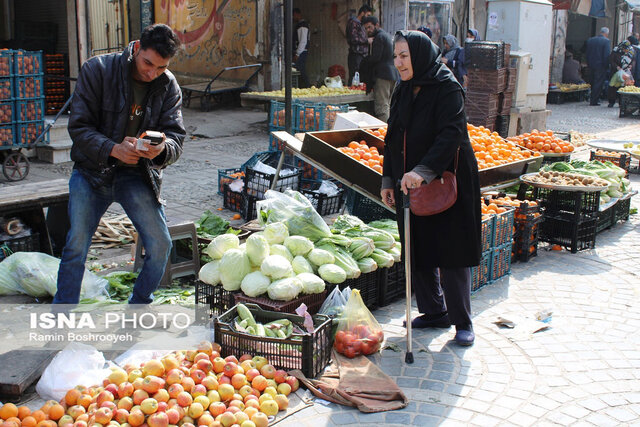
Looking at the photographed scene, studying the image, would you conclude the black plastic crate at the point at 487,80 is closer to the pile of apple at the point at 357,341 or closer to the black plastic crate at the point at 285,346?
the pile of apple at the point at 357,341

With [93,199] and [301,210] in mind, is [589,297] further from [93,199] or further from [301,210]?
[93,199]

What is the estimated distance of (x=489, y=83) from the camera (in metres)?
11.4

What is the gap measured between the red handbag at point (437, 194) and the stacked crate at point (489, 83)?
727 centimetres

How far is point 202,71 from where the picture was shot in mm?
17891

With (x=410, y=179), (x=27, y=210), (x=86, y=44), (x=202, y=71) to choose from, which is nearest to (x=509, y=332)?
(x=410, y=179)

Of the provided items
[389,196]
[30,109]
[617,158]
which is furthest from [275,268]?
[617,158]

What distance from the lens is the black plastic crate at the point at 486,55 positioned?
36.8 ft

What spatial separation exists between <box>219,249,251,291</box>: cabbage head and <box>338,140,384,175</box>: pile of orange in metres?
2.07

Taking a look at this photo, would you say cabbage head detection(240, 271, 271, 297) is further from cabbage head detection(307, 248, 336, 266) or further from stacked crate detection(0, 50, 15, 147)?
stacked crate detection(0, 50, 15, 147)

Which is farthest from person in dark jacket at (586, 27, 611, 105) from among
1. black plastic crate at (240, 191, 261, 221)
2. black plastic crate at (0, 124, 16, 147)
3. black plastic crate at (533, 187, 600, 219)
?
black plastic crate at (0, 124, 16, 147)

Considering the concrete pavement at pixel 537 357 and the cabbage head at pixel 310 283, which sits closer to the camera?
the concrete pavement at pixel 537 357

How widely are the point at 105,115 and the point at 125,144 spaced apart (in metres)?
0.35

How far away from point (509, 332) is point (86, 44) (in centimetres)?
958

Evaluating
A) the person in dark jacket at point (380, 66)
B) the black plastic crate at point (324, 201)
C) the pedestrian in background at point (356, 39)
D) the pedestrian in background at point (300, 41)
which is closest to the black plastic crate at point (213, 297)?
the black plastic crate at point (324, 201)
